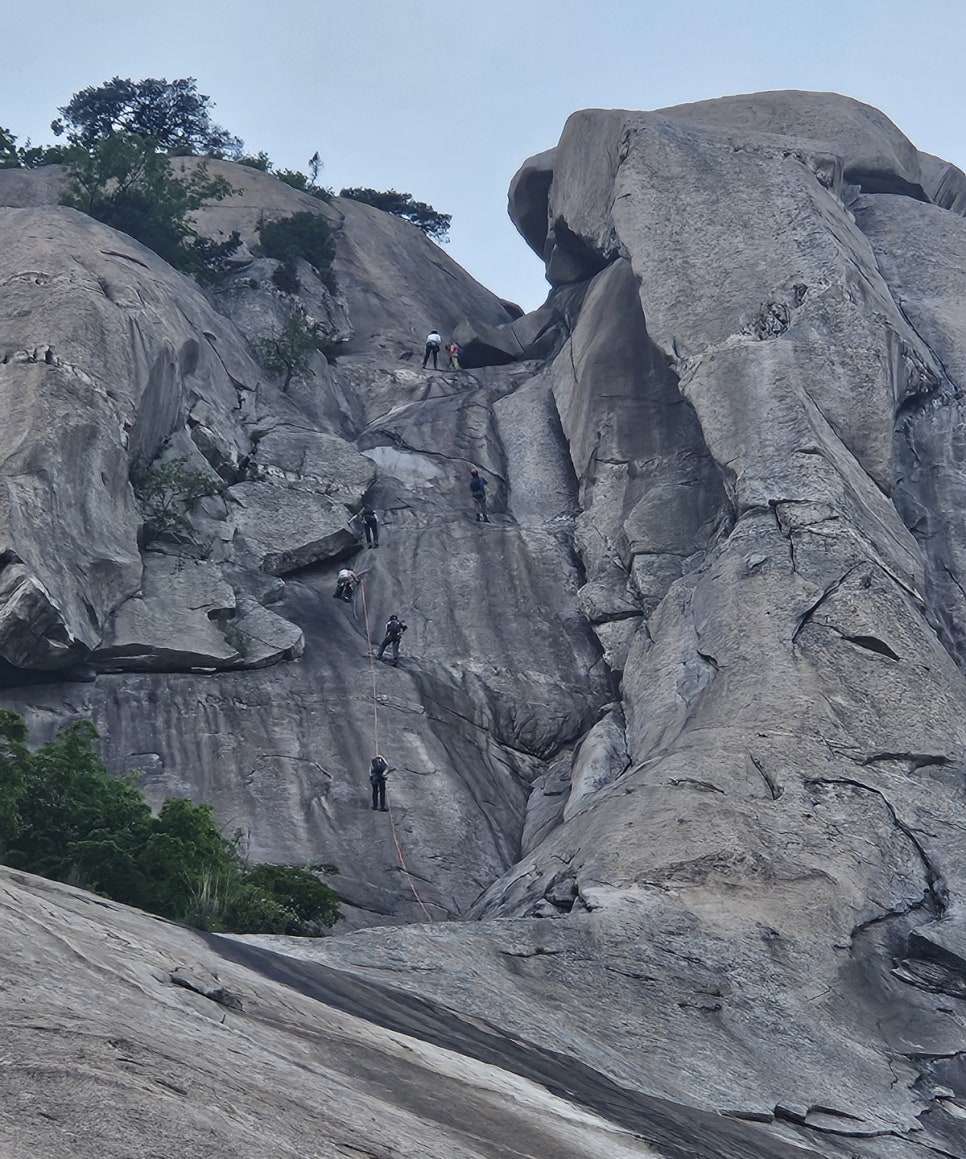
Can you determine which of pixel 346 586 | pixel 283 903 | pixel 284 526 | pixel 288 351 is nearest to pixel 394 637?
pixel 346 586

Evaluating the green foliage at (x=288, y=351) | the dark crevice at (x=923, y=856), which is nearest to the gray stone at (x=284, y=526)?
the green foliage at (x=288, y=351)

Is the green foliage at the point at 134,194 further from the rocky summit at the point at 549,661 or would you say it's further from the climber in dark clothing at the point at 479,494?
the climber in dark clothing at the point at 479,494

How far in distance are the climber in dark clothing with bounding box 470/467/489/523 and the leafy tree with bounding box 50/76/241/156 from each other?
2760cm

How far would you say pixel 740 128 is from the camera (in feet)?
144

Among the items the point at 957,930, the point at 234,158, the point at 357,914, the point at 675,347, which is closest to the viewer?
the point at 957,930

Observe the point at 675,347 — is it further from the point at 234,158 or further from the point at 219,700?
the point at 234,158

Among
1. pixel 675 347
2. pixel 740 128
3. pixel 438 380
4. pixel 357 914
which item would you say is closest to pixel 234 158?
pixel 438 380

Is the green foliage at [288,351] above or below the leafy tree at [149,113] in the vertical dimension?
below

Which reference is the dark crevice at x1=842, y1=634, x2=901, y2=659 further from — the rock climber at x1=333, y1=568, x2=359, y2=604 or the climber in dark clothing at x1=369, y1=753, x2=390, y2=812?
the rock climber at x1=333, y1=568, x2=359, y2=604

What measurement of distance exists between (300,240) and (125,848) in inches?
1297

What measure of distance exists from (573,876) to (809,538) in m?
9.43

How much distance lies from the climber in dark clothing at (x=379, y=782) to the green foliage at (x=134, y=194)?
21.6 metres

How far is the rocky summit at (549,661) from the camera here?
1455cm

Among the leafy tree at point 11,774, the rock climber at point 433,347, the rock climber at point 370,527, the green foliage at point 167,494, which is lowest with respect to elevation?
the leafy tree at point 11,774
